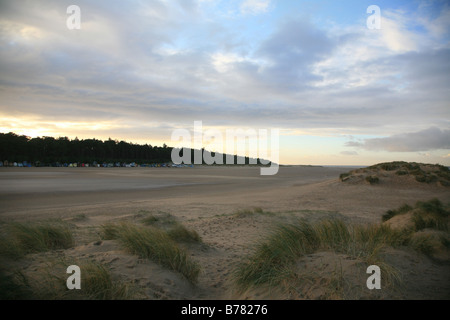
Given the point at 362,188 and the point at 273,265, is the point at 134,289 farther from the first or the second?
the point at 362,188

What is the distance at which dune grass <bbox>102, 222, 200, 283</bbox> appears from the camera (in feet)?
15.4

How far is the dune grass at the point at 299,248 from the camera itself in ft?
13.1

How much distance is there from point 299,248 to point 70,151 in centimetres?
10822

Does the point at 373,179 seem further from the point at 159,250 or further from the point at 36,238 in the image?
the point at 36,238

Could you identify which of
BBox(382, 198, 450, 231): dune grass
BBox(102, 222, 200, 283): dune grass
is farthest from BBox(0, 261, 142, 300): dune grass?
BBox(382, 198, 450, 231): dune grass

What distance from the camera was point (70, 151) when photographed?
96.6 metres

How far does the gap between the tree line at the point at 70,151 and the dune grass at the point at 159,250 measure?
84.4 m

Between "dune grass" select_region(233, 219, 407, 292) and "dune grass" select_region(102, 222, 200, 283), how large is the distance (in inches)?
32.8

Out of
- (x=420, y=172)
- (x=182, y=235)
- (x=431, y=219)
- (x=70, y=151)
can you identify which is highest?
(x=70, y=151)

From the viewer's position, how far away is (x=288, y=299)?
11.6 feet

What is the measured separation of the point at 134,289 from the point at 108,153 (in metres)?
117

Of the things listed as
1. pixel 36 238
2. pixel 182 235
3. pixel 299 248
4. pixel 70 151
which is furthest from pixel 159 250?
pixel 70 151

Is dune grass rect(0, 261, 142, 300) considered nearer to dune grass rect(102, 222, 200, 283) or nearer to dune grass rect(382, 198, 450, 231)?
dune grass rect(102, 222, 200, 283)

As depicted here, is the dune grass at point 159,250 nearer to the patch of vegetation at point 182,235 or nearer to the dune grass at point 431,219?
the patch of vegetation at point 182,235
